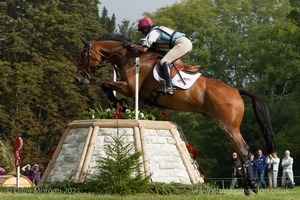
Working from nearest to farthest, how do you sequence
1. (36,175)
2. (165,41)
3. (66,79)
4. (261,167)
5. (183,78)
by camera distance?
(183,78)
(165,41)
(36,175)
(261,167)
(66,79)

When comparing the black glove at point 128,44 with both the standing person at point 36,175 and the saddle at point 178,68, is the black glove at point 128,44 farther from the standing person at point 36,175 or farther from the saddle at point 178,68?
the standing person at point 36,175

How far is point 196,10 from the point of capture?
182 ft

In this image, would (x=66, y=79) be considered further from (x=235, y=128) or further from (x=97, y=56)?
(x=235, y=128)

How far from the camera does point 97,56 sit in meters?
16.1

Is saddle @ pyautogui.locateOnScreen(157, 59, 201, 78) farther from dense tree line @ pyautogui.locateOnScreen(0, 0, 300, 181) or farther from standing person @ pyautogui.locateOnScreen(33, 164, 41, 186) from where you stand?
dense tree line @ pyautogui.locateOnScreen(0, 0, 300, 181)

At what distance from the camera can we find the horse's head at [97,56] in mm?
16075

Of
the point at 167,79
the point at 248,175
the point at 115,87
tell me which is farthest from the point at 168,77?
the point at 248,175

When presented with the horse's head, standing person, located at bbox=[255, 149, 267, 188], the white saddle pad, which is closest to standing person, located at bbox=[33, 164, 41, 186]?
standing person, located at bbox=[255, 149, 267, 188]

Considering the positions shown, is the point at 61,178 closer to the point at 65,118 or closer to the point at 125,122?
the point at 125,122

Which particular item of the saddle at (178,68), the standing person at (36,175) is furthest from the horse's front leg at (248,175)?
the standing person at (36,175)

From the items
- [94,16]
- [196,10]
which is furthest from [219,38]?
[94,16]

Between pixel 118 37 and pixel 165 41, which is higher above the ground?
pixel 165 41

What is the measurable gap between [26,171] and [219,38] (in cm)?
3139

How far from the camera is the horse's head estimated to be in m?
16.1
